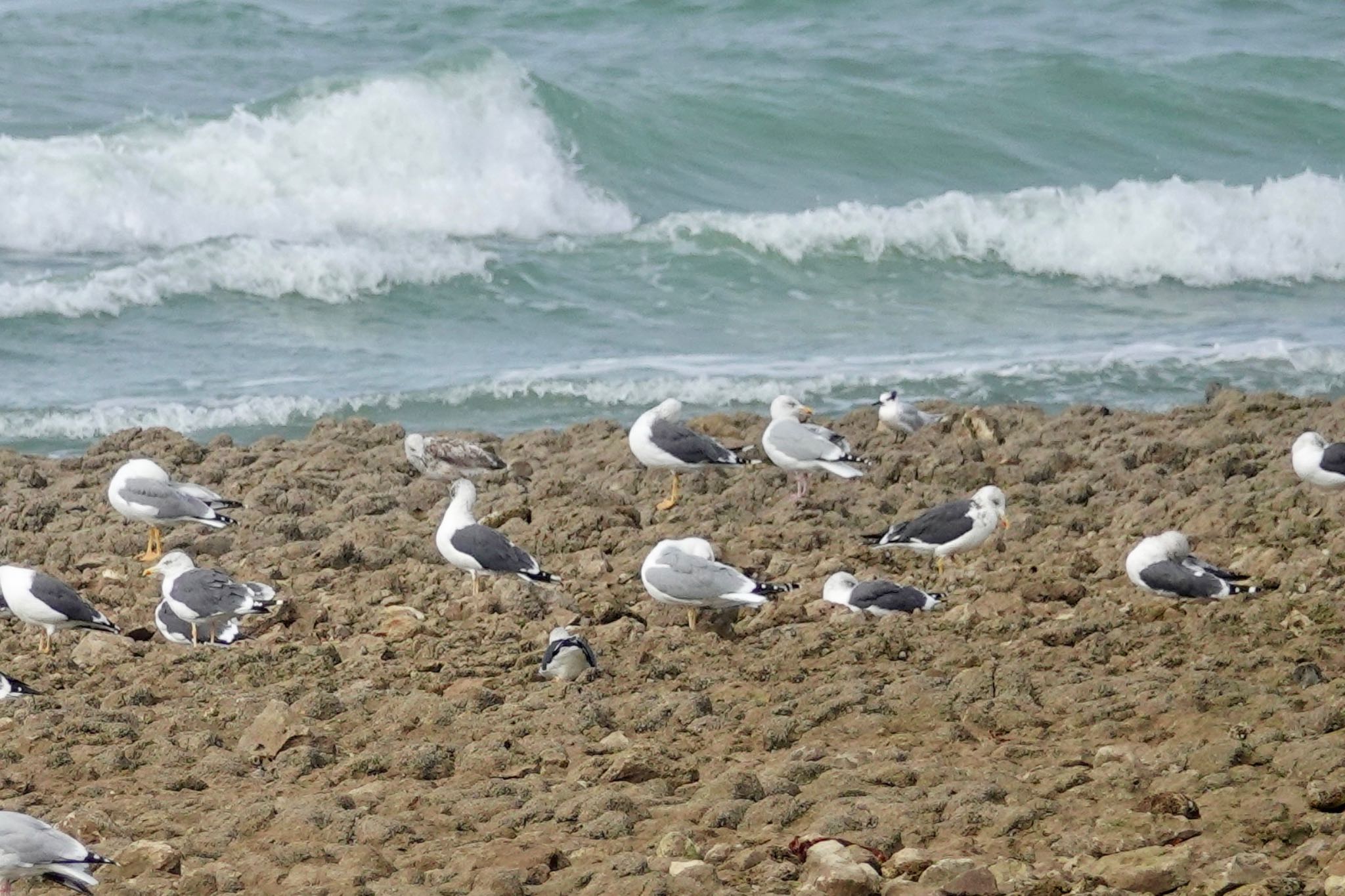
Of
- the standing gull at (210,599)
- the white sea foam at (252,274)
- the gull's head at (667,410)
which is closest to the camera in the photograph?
the standing gull at (210,599)

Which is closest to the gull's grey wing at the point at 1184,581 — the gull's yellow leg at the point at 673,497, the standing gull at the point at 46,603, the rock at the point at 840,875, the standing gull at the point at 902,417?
the rock at the point at 840,875

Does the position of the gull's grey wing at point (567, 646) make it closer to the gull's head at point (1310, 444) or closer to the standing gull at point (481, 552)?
the standing gull at point (481, 552)

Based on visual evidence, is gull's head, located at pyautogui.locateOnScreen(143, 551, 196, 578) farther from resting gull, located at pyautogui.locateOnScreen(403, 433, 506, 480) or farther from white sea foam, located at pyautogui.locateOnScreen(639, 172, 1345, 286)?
white sea foam, located at pyautogui.locateOnScreen(639, 172, 1345, 286)

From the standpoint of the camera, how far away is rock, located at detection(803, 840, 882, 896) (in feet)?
16.6

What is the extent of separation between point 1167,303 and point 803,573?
11.1 metres

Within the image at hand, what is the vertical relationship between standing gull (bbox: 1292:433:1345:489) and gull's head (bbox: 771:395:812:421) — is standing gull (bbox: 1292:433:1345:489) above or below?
above

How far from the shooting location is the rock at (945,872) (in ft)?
16.5

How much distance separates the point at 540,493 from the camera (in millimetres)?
10648

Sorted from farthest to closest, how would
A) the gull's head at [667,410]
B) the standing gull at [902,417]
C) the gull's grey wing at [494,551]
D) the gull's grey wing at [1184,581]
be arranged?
the standing gull at [902,417]
the gull's head at [667,410]
the gull's grey wing at [494,551]
the gull's grey wing at [1184,581]

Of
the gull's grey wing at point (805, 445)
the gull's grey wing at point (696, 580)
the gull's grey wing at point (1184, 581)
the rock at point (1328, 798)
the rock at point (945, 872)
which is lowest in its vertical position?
the gull's grey wing at point (805, 445)

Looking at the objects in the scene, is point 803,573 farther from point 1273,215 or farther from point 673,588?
point 1273,215

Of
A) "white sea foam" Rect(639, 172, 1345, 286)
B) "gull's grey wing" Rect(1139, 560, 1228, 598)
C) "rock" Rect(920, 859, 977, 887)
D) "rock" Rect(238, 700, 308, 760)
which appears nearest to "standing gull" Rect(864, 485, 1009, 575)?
"gull's grey wing" Rect(1139, 560, 1228, 598)

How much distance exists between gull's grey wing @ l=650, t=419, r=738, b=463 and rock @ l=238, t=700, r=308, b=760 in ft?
13.1

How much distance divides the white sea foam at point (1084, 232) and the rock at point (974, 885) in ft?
50.1
